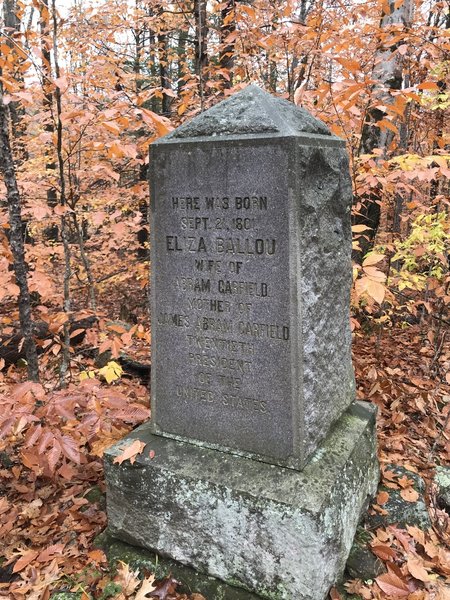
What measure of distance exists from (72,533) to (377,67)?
19.2 ft

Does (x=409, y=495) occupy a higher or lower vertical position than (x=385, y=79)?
lower

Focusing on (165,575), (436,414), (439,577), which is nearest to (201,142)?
(165,575)

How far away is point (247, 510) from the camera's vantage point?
98.0 inches

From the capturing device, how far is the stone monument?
242cm

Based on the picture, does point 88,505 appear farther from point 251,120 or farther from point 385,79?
point 385,79

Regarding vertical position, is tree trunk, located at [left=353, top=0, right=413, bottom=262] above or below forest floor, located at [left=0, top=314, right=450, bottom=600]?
above

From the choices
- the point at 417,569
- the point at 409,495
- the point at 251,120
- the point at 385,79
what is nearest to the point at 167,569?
the point at 417,569

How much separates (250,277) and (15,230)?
2008 millimetres

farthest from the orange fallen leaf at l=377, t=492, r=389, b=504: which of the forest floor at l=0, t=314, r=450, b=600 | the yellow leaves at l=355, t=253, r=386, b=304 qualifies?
the yellow leaves at l=355, t=253, r=386, b=304

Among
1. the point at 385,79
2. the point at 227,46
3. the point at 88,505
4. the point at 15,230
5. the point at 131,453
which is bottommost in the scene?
the point at 88,505

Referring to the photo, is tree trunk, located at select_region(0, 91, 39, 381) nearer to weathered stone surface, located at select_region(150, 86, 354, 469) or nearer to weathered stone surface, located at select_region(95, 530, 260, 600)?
weathered stone surface, located at select_region(150, 86, 354, 469)

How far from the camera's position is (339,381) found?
3.08 meters

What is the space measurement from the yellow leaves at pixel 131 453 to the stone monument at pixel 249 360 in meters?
0.06

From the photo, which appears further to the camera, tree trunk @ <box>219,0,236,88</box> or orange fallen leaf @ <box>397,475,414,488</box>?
tree trunk @ <box>219,0,236,88</box>
